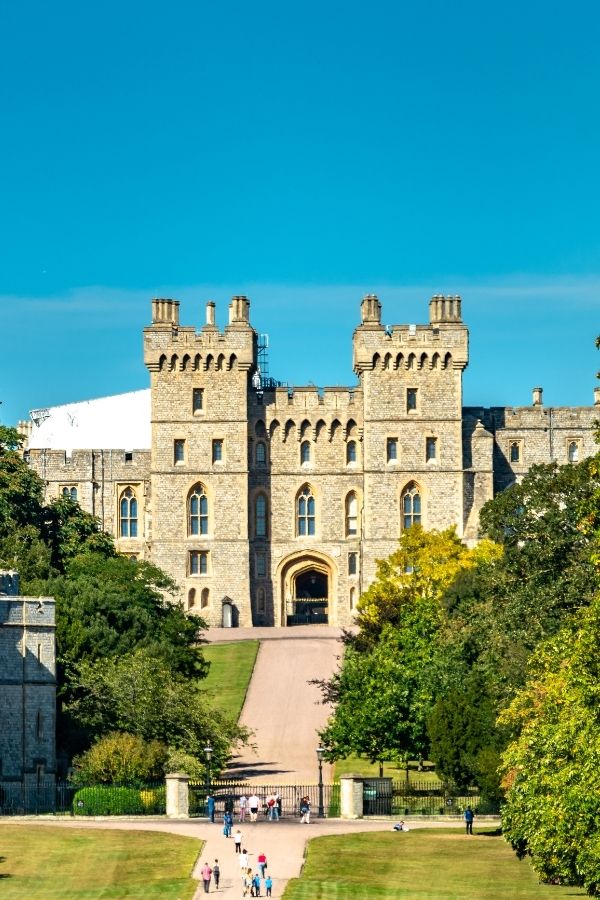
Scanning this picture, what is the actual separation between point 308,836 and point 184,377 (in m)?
49.2

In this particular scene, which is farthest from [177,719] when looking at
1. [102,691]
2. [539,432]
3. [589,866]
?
[539,432]

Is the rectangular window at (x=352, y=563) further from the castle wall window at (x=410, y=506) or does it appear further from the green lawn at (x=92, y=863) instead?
the green lawn at (x=92, y=863)

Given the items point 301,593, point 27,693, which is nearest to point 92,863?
point 27,693

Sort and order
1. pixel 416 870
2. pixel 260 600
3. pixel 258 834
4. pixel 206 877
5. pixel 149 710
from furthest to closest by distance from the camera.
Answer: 1. pixel 260 600
2. pixel 149 710
3. pixel 258 834
4. pixel 416 870
5. pixel 206 877

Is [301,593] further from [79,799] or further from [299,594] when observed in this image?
[79,799]

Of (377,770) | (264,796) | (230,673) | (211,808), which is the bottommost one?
(211,808)

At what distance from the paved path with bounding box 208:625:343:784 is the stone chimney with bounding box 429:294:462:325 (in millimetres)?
14684

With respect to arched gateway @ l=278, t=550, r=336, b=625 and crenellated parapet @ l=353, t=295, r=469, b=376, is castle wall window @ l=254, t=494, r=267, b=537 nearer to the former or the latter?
arched gateway @ l=278, t=550, r=336, b=625

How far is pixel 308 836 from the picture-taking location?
57.3 metres

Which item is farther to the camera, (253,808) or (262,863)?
(253,808)

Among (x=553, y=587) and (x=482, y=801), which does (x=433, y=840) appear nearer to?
(x=482, y=801)

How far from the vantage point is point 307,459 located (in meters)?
106

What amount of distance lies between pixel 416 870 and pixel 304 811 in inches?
312

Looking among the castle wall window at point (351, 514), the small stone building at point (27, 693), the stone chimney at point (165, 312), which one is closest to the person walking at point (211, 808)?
the small stone building at point (27, 693)
